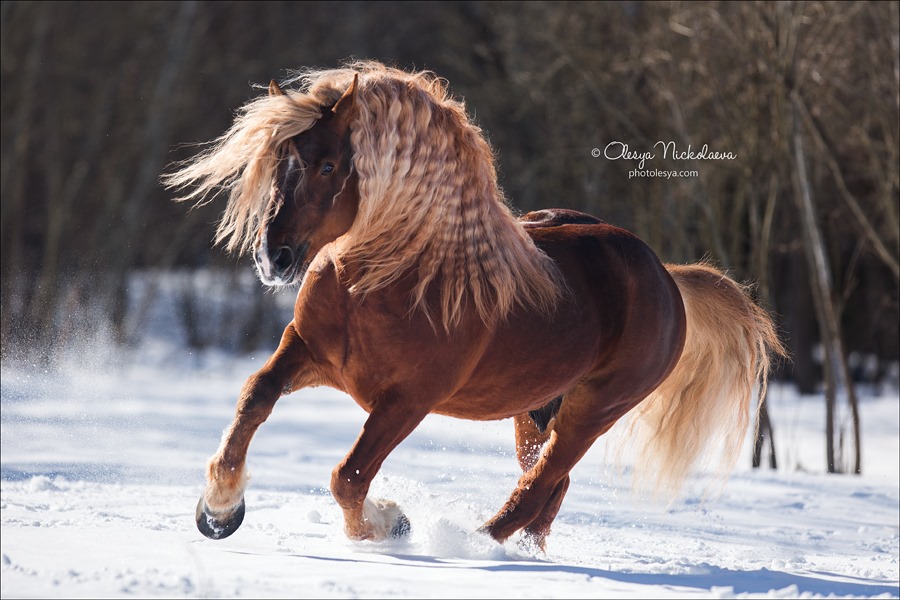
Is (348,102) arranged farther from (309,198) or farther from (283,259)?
(283,259)

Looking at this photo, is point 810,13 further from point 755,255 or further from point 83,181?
point 83,181

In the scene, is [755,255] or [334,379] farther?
[755,255]


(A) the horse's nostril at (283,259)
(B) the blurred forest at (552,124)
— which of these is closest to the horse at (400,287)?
(A) the horse's nostril at (283,259)

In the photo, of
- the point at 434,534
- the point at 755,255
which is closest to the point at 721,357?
the point at 434,534

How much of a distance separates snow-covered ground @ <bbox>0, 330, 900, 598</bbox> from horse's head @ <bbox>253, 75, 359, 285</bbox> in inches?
35.1

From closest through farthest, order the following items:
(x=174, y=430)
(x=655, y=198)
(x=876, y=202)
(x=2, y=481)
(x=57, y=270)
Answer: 1. (x=2, y=481)
2. (x=174, y=430)
3. (x=655, y=198)
4. (x=876, y=202)
5. (x=57, y=270)

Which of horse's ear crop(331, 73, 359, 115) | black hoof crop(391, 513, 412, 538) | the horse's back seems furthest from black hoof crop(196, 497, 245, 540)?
the horse's back

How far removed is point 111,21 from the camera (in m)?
13.2

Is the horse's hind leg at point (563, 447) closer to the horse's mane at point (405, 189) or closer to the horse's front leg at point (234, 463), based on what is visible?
the horse's mane at point (405, 189)

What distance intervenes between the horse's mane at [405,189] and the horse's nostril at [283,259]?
25cm

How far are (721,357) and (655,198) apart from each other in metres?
4.42

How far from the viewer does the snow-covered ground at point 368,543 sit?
288cm

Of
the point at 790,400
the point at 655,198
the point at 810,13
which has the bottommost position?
the point at 790,400

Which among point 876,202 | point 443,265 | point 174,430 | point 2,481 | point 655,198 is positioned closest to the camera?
point 443,265
